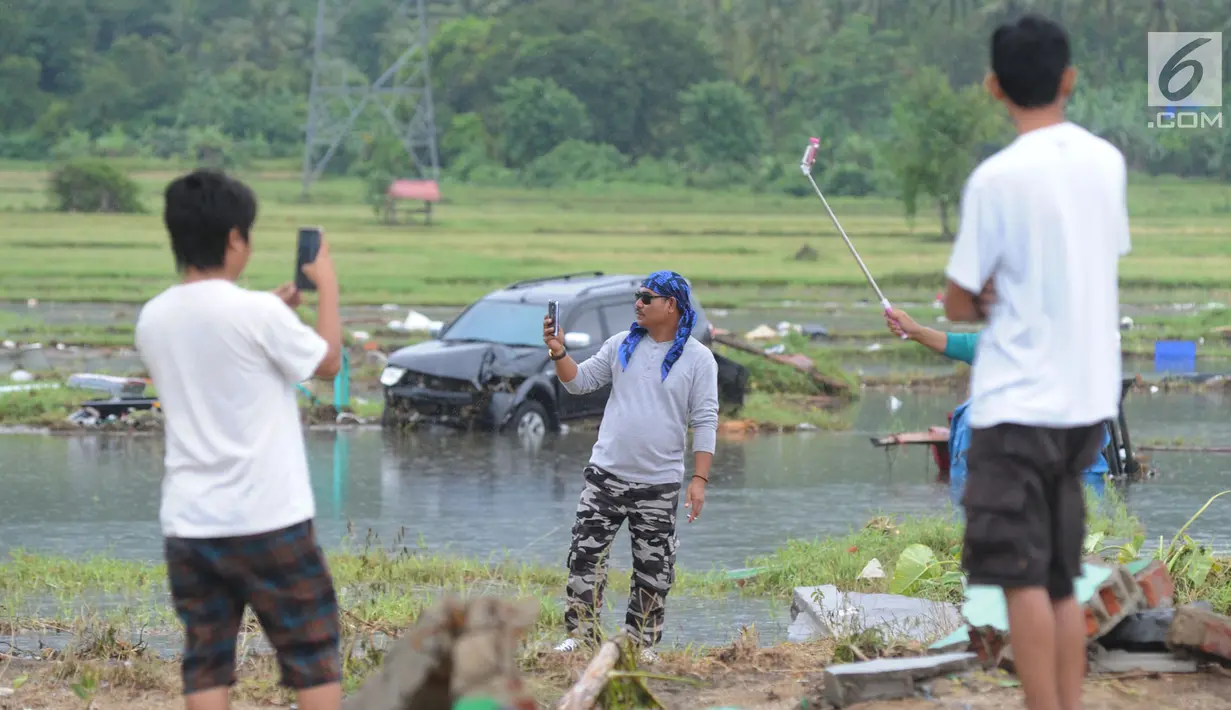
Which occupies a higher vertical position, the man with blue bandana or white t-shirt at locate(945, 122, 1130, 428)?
white t-shirt at locate(945, 122, 1130, 428)

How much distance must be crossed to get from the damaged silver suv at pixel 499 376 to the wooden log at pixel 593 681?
10.8 m

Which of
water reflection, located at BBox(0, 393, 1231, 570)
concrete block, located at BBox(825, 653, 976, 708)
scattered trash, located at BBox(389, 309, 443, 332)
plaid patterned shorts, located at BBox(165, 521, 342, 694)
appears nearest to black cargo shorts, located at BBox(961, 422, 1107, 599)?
concrete block, located at BBox(825, 653, 976, 708)

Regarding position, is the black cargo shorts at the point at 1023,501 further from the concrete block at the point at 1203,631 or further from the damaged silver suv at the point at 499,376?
the damaged silver suv at the point at 499,376

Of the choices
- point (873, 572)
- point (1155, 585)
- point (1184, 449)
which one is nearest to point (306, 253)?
point (1155, 585)

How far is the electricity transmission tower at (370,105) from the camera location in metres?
70.8

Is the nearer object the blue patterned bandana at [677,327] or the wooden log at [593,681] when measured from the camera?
the wooden log at [593,681]

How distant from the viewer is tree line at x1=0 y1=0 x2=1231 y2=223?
73.8 m

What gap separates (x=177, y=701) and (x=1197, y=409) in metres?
15.7

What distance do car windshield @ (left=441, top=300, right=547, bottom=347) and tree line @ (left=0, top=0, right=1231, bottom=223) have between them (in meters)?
52.2

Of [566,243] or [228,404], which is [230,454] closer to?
[228,404]

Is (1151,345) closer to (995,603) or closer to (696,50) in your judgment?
(995,603)

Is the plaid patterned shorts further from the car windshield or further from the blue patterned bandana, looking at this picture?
the car windshield

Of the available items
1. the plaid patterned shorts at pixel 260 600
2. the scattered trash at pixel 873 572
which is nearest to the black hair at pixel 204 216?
the plaid patterned shorts at pixel 260 600

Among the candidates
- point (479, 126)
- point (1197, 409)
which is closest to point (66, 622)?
point (1197, 409)
